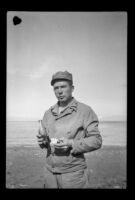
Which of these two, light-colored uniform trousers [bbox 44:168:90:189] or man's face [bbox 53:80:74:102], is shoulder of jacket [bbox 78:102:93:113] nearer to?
man's face [bbox 53:80:74:102]

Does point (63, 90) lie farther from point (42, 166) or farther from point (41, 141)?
point (42, 166)

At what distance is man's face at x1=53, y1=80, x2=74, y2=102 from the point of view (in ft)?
9.56

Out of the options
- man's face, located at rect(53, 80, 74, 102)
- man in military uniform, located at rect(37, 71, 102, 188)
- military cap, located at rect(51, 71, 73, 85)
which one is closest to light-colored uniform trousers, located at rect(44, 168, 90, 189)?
man in military uniform, located at rect(37, 71, 102, 188)

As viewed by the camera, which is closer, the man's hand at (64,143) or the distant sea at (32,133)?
the man's hand at (64,143)

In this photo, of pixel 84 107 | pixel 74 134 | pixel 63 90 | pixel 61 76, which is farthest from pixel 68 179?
pixel 61 76

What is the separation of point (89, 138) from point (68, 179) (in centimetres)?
48

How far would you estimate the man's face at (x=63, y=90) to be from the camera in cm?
291

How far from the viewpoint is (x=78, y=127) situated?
111 inches

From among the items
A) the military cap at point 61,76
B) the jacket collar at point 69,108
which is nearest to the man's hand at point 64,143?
the jacket collar at point 69,108

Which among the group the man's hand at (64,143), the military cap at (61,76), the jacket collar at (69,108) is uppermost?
the military cap at (61,76)

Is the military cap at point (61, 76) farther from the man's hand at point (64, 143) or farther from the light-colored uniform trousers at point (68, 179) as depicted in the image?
the light-colored uniform trousers at point (68, 179)

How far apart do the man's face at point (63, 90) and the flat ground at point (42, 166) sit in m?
0.64
